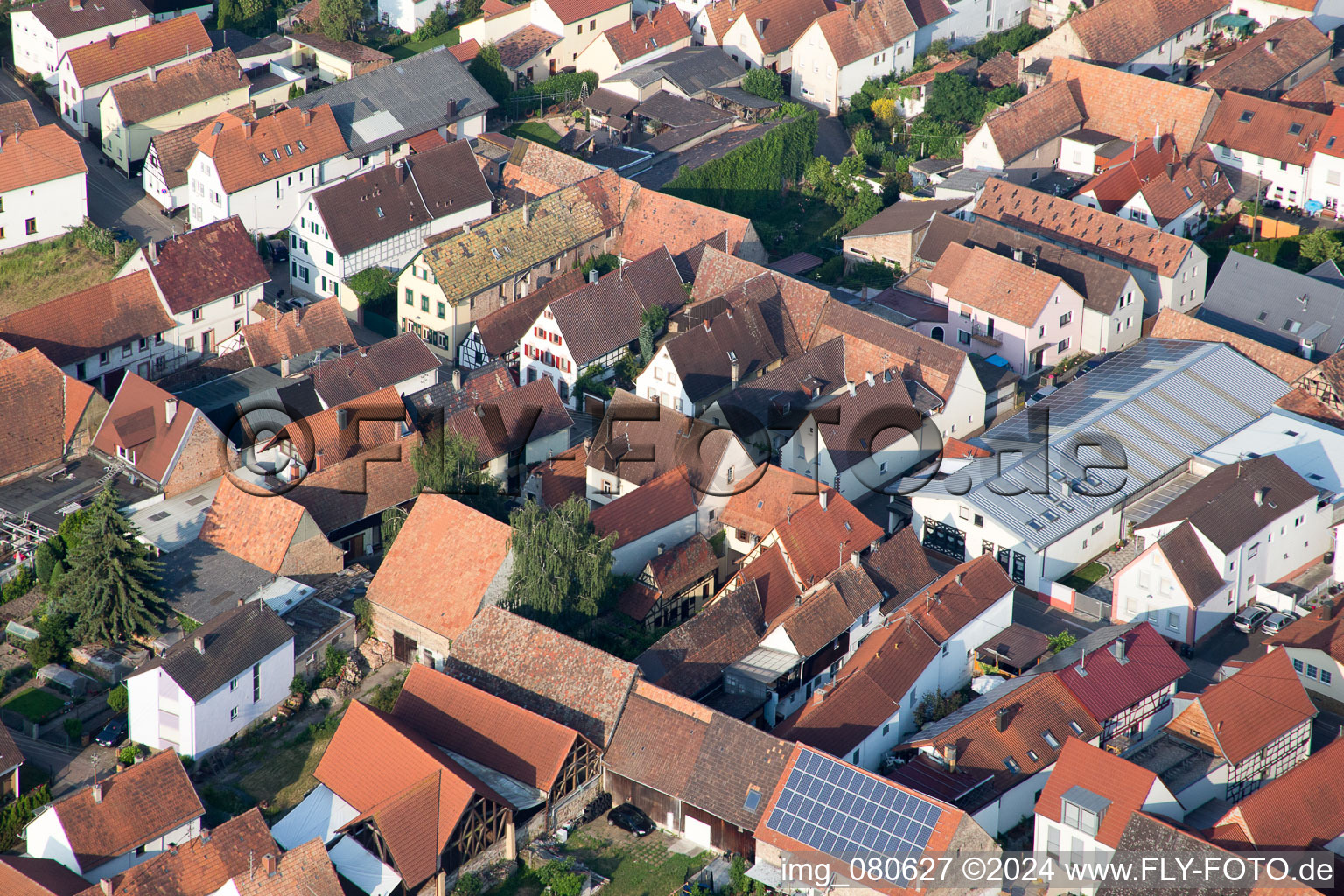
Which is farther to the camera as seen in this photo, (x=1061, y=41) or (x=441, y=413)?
(x=1061, y=41)

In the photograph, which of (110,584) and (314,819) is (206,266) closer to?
(110,584)

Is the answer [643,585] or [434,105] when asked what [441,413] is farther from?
[434,105]

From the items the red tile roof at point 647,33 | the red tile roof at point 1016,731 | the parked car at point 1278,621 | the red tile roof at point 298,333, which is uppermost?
the red tile roof at point 647,33

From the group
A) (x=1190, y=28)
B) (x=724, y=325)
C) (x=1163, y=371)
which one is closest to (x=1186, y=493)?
(x=1163, y=371)

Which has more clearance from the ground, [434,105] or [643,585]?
[434,105]

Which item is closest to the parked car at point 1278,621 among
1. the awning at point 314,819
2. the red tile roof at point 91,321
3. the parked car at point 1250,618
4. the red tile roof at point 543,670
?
the parked car at point 1250,618

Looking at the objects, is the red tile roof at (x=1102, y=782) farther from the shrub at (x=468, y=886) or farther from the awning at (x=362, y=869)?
the awning at (x=362, y=869)

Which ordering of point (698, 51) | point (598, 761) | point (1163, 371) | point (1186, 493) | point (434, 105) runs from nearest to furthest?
point (598, 761), point (1186, 493), point (1163, 371), point (434, 105), point (698, 51)
